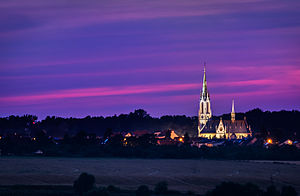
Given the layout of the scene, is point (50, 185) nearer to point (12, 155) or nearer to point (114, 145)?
point (12, 155)

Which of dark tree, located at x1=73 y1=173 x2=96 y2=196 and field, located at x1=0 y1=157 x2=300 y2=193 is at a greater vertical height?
field, located at x1=0 y1=157 x2=300 y2=193

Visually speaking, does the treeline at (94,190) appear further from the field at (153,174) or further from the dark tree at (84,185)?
the field at (153,174)

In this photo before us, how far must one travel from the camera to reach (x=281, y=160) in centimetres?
12050

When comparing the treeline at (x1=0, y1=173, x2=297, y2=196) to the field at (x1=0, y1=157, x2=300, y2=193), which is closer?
the treeline at (x1=0, y1=173, x2=297, y2=196)

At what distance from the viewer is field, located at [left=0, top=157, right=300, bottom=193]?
239 ft

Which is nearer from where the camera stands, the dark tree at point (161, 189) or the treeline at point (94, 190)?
the treeline at point (94, 190)

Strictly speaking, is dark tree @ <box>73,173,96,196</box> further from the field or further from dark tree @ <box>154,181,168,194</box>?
dark tree @ <box>154,181,168,194</box>

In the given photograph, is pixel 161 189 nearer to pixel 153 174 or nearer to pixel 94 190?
pixel 94 190

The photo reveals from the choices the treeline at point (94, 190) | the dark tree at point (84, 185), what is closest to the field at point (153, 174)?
the treeline at point (94, 190)

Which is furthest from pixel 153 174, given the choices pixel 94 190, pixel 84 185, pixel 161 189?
pixel 94 190

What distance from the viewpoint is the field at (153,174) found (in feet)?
239

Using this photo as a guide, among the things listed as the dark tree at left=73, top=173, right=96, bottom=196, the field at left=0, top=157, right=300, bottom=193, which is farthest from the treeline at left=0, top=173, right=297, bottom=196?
the field at left=0, top=157, right=300, bottom=193

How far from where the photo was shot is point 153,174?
276 ft

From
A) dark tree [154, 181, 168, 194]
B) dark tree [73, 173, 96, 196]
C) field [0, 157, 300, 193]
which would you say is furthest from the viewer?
field [0, 157, 300, 193]
